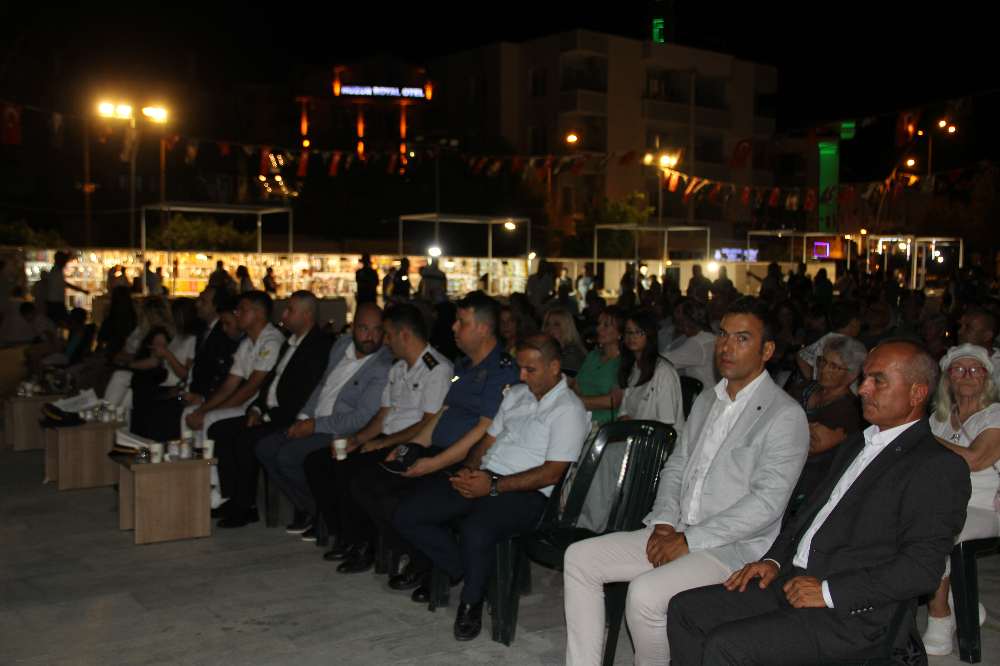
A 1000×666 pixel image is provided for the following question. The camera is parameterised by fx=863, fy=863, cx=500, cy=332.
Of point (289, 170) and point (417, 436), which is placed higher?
point (289, 170)

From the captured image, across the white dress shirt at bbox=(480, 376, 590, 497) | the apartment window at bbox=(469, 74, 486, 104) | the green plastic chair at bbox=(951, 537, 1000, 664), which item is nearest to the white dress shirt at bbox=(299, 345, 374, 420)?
the white dress shirt at bbox=(480, 376, 590, 497)

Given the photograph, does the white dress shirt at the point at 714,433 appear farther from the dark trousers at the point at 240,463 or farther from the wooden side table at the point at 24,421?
the wooden side table at the point at 24,421

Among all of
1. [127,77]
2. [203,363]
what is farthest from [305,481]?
[127,77]

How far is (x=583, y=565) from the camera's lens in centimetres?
336

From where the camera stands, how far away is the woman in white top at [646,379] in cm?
502

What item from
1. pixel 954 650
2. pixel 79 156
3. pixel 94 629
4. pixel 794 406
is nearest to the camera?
pixel 794 406

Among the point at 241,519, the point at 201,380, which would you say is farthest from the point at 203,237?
the point at 241,519

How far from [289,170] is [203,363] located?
33231mm

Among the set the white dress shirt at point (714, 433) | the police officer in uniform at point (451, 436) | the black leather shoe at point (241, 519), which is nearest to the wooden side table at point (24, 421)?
the black leather shoe at point (241, 519)

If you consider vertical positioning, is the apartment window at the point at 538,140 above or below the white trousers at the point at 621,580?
above

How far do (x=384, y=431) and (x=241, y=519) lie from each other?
4.37 feet

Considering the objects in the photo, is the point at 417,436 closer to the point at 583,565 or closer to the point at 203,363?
the point at 583,565

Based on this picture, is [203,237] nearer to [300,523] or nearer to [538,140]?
Result: [538,140]

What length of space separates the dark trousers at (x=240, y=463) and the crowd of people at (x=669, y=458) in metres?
0.02
